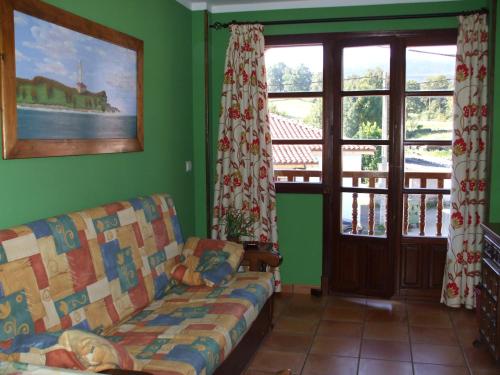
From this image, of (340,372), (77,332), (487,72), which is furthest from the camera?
(487,72)

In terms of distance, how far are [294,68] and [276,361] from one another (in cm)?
250

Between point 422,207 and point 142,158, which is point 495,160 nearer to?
point 422,207

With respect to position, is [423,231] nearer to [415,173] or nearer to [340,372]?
[415,173]

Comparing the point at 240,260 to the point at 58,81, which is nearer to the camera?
the point at 58,81

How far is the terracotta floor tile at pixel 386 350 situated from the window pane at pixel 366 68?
2.05 metres

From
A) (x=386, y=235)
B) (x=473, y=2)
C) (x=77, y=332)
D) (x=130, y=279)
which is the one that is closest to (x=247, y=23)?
(x=473, y=2)

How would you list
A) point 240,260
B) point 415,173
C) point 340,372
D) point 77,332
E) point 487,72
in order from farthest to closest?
point 415,173 < point 487,72 < point 240,260 < point 340,372 < point 77,332

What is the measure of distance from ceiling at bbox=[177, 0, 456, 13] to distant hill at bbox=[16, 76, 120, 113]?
1.74m

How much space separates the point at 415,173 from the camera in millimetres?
4676

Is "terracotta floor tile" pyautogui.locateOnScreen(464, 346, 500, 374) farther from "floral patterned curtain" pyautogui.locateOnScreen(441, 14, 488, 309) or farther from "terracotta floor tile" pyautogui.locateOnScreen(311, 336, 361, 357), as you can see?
"floral patterned curtain" pyautogui.locateOnScreen(441, 14, 488, 309)

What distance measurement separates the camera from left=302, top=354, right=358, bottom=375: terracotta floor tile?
3.35 m

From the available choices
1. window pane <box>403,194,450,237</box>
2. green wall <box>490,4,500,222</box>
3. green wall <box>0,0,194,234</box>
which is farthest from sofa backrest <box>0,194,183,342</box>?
green wall <box>490,4,500,222</box>

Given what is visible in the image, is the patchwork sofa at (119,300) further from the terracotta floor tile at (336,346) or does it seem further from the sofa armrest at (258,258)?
the terracotta floor tile at (336,346)

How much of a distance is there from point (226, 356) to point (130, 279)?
28.4 inches
